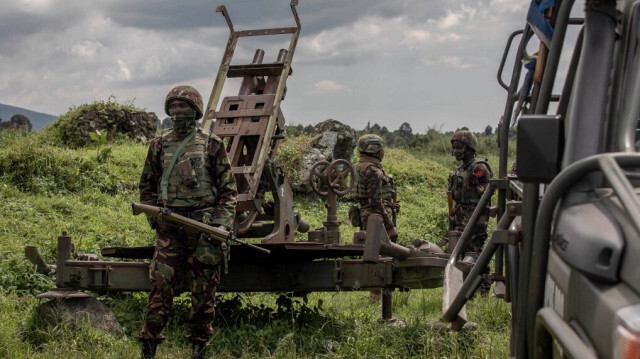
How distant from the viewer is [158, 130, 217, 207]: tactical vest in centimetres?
688

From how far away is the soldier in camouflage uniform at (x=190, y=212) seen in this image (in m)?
6.81

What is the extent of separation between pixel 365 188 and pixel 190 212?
387cm

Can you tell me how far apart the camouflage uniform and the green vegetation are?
884 mm

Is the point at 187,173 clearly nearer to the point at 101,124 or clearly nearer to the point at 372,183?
the point at 372,183

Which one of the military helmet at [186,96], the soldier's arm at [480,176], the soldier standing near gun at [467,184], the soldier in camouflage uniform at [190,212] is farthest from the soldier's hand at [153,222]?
the soldier's arm at [480,176]

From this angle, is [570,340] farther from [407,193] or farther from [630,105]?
[407,193]

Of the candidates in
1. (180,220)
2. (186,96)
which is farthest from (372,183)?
(180,220)

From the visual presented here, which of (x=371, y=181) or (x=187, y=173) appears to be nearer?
(x=187, y=173)

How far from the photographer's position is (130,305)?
824 cm

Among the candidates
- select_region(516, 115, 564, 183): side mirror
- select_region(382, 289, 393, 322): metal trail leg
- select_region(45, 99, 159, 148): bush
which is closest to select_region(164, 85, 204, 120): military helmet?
select_region(382, 289, 393, 322): metal trail leg

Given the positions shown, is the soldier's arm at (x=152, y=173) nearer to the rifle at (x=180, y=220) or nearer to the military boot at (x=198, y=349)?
the rifle at (x=180, y=220)

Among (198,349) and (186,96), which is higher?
(186,96)

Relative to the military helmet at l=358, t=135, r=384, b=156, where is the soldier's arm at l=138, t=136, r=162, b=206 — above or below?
below

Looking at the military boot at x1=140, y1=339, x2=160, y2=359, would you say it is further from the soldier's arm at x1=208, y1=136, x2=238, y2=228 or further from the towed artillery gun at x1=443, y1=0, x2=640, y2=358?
the towed artillery gun at x1=443, y1=0, x2=640, y2=358
